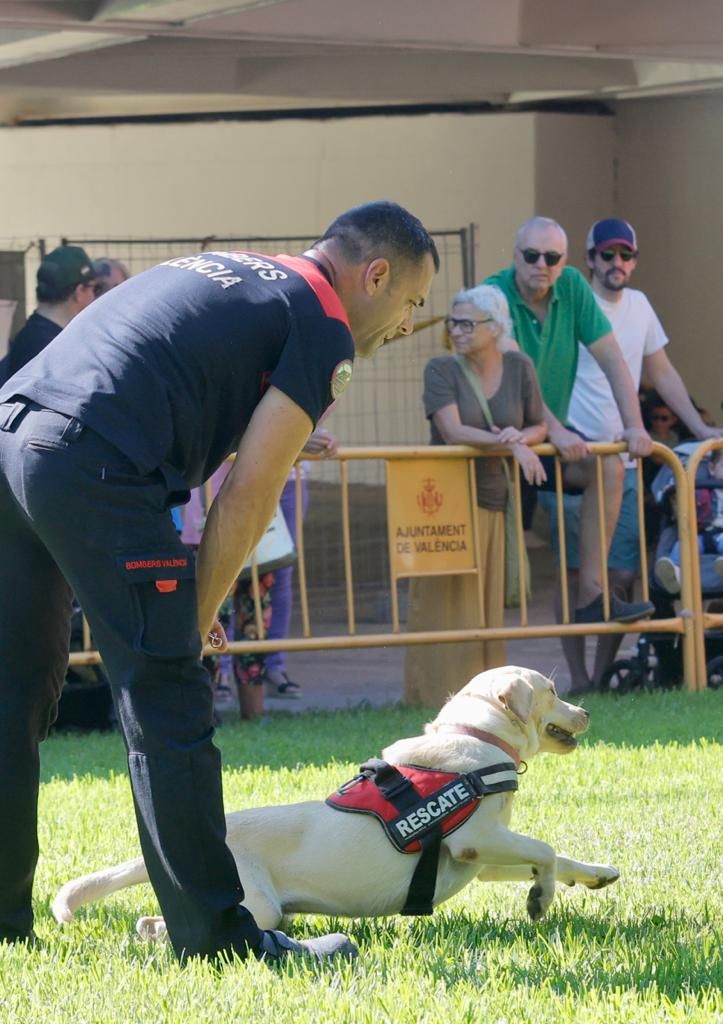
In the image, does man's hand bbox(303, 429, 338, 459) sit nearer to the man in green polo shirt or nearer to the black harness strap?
the man in green polo shirt

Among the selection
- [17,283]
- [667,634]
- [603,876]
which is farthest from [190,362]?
[17,283]

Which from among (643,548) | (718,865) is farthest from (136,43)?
(718,865)

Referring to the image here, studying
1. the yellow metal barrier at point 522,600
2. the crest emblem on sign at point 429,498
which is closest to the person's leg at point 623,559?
the yellow metal barrier at point 522,600

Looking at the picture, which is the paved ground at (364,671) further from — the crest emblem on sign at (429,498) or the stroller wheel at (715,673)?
the crest emblem on sign at (429,498)

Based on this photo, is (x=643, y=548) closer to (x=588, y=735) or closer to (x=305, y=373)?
(x=588, y=735)

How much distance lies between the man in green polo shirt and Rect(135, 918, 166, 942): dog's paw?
515 cm

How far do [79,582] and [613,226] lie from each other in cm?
661

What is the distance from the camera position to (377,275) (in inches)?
149

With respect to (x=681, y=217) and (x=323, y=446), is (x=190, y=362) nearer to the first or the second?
(x=323, y=446)

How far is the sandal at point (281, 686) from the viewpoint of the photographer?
9.51 metres

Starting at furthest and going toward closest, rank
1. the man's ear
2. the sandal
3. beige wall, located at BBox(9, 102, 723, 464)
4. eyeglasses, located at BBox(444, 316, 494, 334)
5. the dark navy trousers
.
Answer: beige wall, located at BBox(9, 102, 723, 464), the sandal, eyeglasses, located at BBox(444, 316, 494, 334), the man's ear, the dark navy trousers

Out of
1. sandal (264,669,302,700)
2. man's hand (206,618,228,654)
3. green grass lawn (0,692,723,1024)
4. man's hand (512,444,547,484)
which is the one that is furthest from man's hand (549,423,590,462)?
man's hand (206,618,228,654)

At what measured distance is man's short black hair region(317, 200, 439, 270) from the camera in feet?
12.3

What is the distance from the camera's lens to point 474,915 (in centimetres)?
429
